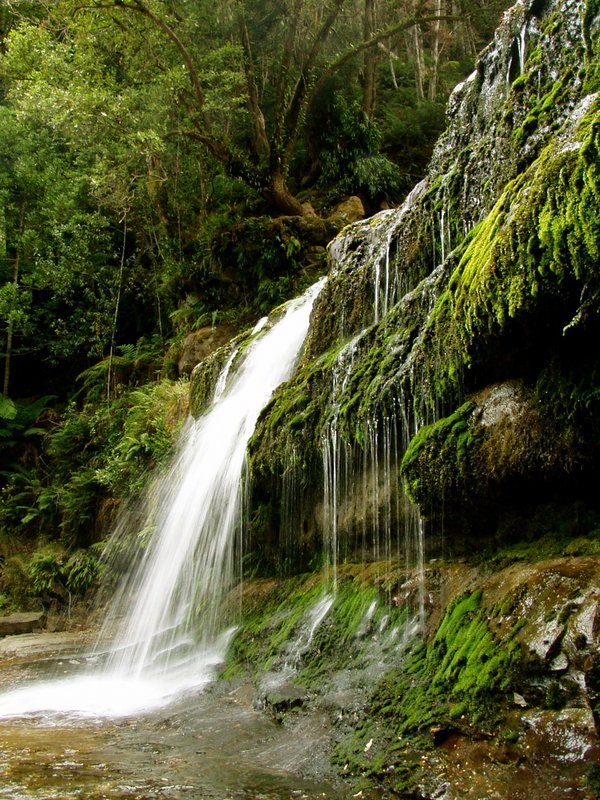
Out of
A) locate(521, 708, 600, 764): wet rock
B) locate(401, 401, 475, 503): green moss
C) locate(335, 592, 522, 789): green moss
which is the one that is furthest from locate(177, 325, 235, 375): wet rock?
locate(521, 708, 600, 764): wet rock

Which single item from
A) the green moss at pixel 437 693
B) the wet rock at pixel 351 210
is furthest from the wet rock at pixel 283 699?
the wet rock at pixel 351 210

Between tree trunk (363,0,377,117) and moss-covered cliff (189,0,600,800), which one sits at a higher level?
tree trunk (363,0,377,117)

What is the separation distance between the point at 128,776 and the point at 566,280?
344 centimetres

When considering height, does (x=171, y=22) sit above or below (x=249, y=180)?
above

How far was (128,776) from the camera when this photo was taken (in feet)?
10.7

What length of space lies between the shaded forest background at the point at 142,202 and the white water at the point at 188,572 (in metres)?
1.84

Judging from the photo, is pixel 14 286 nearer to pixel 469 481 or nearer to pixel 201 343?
pixel 201 343

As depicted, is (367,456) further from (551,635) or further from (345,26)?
(345,26)

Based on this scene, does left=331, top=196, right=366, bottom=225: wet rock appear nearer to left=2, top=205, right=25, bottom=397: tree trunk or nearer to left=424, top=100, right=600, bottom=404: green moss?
left=2, top=205, right=25, bottom=397: tree trunk

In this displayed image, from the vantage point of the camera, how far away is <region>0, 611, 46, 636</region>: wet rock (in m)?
9.79

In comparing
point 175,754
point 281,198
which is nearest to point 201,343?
point 281,198

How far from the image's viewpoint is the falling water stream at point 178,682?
3268 millimetres

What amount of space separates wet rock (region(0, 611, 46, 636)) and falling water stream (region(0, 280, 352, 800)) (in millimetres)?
1998

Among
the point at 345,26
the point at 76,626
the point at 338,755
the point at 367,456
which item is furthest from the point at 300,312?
the point at 345,26
